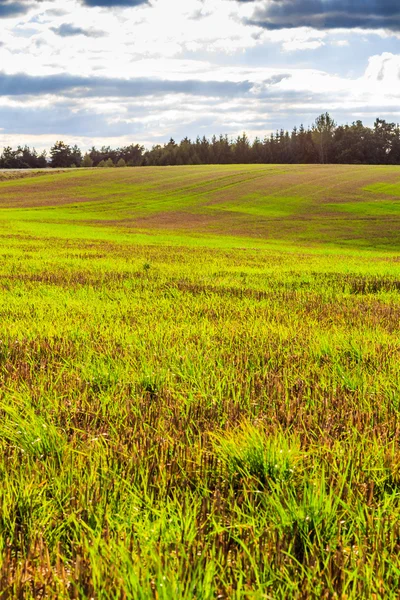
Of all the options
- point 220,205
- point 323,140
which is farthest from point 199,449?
point 323,140

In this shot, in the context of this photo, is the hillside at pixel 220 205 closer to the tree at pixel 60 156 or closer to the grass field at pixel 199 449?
the grass field at pixel 199 449

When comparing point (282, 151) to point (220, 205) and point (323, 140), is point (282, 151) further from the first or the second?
point (220, 205)

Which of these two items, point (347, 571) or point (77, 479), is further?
point (77, 479)

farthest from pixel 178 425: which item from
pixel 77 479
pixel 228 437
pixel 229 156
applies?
pixel 229 156

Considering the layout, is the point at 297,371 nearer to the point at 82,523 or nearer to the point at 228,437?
the point at 228,437

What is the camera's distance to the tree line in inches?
5965

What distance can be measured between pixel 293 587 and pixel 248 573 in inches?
7.9

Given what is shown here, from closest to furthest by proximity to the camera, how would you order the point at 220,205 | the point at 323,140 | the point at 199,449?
the point at 199,449, the point at 220,205, the point at 323,140

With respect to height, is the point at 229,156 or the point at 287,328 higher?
the point at 229,156

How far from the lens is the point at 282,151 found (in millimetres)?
171375

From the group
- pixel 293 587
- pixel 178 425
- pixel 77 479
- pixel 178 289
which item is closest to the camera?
pixel 293 587

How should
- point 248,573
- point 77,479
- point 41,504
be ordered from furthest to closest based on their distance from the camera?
point 77,479, point 41,504, point 248,573

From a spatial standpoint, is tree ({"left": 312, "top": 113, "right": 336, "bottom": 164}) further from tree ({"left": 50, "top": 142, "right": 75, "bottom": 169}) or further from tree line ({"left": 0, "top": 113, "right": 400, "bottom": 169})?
tree ({"left": 50, "top": 142, "right": 75, "bottom": 169})

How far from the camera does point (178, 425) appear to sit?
12.6 feet
